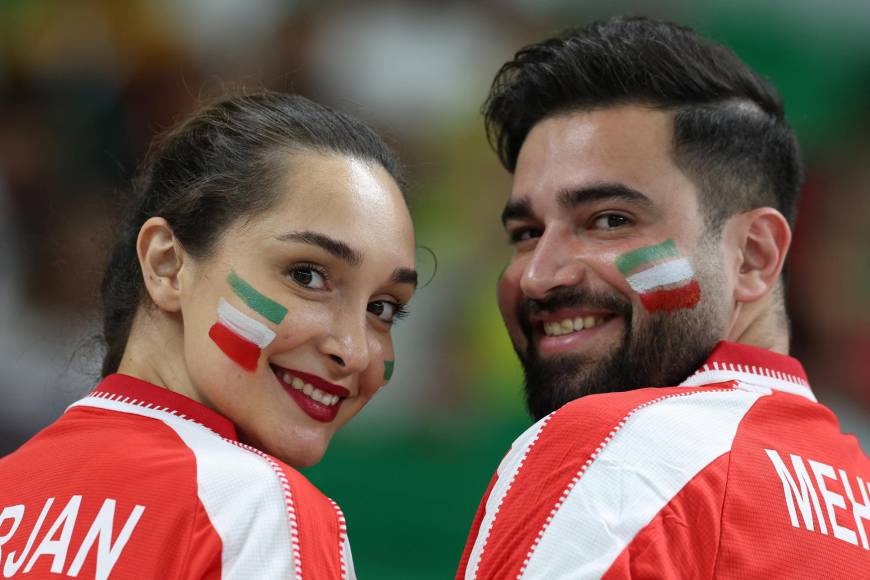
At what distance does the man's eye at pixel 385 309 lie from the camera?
2.42m

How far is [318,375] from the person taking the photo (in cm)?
228

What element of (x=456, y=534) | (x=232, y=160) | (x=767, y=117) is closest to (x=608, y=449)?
(x=232, y=160)

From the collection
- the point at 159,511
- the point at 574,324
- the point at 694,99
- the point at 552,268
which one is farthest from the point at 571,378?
the point at 159,511

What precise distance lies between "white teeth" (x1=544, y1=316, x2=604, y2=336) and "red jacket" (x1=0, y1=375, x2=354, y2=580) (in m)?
0.82

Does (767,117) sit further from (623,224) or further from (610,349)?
(610,349)

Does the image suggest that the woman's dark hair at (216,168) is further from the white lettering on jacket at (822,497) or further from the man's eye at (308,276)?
the white lettering on jacket at (822,497)

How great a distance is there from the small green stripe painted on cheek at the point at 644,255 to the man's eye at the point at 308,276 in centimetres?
69

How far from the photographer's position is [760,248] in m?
2.59

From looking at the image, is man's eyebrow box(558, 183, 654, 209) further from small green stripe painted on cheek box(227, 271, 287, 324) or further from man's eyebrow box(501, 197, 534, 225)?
small green stripe painted on cheek box(227, 271, 287, 324)

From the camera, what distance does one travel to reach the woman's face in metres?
2.21

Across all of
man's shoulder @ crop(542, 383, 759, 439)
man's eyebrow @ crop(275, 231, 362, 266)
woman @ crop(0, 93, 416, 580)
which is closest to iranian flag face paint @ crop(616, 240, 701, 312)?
man's shoulder @ crop(542, 383, 759, 439)

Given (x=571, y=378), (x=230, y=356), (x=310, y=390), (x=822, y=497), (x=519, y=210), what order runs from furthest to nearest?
1. (x=519, y=210)
2. (x=571, y=378)
3. (x=310, y=390)
4. (x=230, y=356)
5. (x=822, y=497)

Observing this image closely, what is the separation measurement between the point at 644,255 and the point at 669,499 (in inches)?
31.3

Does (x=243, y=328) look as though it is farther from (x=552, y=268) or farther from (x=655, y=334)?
(x=655, y=334)
